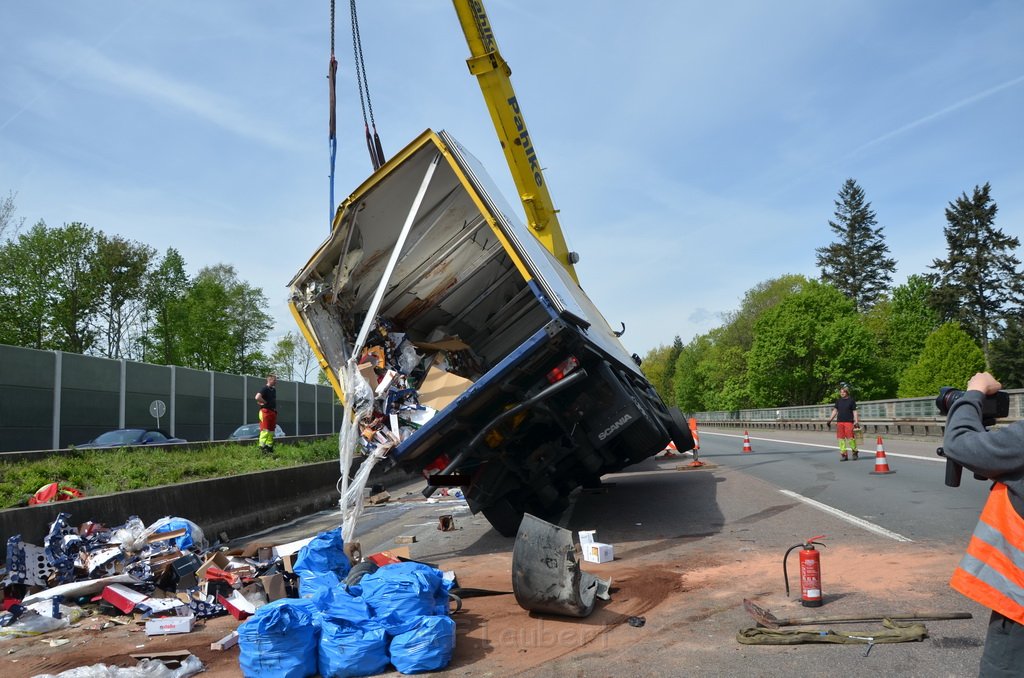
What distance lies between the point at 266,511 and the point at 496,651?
778 cm

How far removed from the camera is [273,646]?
14.8ft

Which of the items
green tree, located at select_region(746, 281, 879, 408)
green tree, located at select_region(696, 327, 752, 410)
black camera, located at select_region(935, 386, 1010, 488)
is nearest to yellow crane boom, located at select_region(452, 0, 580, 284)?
black camera, located at select_region(935, 386, 1010, 488)

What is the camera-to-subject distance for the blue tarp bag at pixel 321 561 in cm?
620

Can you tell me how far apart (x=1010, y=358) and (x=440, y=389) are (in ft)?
188

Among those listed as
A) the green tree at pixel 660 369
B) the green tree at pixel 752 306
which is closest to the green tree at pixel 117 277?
the green tree at pixel 752 306

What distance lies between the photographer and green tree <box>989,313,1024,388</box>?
178 ft

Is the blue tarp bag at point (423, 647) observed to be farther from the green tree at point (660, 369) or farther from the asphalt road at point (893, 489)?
the green tree at point (660, 369)

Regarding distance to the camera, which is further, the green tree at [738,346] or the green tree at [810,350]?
the green tree at [738,346]

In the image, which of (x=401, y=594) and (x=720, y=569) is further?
(x=720, y=569)

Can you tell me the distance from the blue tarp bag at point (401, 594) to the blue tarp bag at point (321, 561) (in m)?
1.19

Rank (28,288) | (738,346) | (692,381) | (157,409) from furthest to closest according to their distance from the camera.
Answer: (692,381)
(738,346)
(28,288)
(157,409)

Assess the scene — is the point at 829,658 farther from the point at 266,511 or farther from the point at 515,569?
the point at 266,511

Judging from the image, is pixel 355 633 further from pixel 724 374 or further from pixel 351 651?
pixel 724 374

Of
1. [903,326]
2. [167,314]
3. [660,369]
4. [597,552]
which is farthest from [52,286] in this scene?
[660,369]
